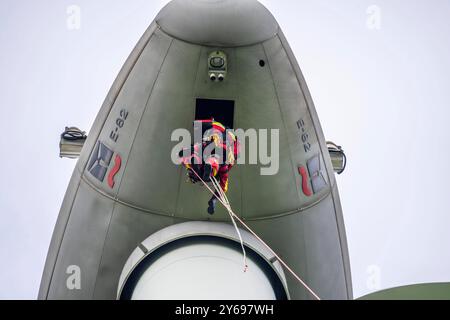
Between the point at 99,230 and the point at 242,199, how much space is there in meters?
2.21

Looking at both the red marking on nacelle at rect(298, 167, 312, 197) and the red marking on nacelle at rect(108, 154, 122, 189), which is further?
the red marking on nacelle at rect(298, 167, 312, 197)

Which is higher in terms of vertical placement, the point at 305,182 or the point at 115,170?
the point at 115,170

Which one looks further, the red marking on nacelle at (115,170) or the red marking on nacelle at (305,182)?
the red marking on nacelle at (305,182)

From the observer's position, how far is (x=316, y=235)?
1149cm

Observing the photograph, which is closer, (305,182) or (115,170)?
(115,170)

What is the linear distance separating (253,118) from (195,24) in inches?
60.4
